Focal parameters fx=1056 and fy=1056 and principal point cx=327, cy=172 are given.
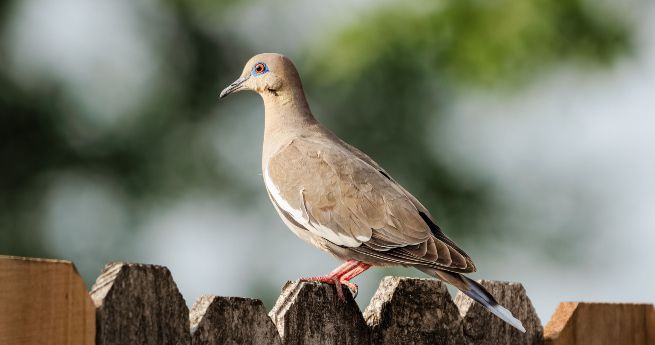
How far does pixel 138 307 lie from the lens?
109 inches

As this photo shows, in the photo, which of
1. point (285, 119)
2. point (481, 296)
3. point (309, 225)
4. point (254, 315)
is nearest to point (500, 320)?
point (481, 296)

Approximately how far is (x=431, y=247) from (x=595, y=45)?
6004 millimetres

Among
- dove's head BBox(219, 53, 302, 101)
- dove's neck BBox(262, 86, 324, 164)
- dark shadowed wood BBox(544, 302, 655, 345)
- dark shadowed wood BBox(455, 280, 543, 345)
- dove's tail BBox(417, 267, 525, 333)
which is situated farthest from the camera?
dove's head BBox(219, 53, 302, 101)

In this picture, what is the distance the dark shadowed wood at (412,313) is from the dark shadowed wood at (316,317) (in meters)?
0.07

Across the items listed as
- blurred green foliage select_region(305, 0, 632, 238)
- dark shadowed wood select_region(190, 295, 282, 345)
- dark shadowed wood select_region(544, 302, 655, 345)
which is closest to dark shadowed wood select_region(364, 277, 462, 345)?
dark shadowed wood select_region(190, 295, 282, 345)

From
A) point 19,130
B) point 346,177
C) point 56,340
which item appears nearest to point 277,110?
point 346,177

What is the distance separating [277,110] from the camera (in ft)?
15.8

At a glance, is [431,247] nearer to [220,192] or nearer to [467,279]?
[467,279]

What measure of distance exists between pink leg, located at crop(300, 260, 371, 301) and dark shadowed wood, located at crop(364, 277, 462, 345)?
152mm

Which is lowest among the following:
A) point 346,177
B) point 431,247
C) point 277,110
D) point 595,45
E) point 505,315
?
point 505,315

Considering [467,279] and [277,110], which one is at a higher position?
[277,110]

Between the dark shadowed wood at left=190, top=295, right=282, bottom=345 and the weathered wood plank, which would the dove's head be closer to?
the dark shadowed wood at left=190, top=295, right=282, bottom=345

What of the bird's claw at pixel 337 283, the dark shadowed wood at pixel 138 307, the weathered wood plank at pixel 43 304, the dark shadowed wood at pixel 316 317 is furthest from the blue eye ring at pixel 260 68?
the weathered wood plank at pixel 43 304

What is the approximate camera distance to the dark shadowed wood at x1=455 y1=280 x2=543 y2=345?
150 inches
